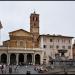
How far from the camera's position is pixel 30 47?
7512 centimetres

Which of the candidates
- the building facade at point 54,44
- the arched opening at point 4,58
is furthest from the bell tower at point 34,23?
the arched opening at point 4,58

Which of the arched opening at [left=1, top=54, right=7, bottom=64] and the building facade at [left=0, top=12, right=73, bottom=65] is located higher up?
the building facade at [left=0, top=12, right=73, bottom=65]

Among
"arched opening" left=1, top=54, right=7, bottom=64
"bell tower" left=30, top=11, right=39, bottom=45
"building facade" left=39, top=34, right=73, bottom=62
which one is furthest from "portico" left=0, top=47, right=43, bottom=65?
"bell tower" left=30, top=11, right=39, bottom=45

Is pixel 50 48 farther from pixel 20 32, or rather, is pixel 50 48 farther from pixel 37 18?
pixel 37 18

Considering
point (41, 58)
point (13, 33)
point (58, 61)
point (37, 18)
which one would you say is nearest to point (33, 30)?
point (37, 18)

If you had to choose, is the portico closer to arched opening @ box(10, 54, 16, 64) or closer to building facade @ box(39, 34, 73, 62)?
arched opening @ box(10, 54, 16, 64)

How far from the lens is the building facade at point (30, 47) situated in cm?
7188

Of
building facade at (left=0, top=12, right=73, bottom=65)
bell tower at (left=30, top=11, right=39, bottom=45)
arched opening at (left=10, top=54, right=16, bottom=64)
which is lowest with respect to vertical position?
arched opening at (left=10, top=54, right=16, bottom=64)

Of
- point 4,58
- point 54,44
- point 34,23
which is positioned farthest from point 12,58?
point 34,23

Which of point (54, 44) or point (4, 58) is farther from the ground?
point (54, 44)

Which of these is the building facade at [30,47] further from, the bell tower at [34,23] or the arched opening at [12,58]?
the bell tower at [34,23]

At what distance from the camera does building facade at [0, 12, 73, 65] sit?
236 ft

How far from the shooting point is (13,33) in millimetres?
77188

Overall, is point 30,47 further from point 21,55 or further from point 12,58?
point 12,58
